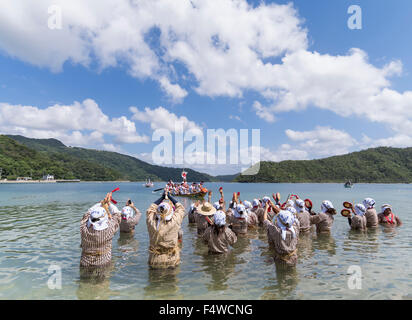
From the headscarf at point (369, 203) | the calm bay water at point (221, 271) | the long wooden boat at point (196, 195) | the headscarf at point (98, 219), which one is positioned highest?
the headscarf at point (98, 219)

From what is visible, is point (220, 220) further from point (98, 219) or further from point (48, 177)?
point (48, 177)

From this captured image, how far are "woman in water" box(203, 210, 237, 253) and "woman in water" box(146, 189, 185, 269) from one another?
1.72 metres

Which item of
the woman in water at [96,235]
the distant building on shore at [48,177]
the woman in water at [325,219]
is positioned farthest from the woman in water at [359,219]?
the distant building on shore at [48,177]

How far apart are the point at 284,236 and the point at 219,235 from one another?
2.54m

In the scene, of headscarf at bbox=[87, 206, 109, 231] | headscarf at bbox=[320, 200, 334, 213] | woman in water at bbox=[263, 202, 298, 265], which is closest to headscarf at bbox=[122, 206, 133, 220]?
headscarf at bbox=[87, 206, 109, 231]

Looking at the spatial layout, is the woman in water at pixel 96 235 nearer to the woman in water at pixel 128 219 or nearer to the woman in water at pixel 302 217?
the woman in water at pixel 128 219

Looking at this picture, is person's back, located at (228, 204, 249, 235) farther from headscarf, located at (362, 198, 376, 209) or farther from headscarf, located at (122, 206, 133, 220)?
headscarf, located at (362, 198, 376, 209)

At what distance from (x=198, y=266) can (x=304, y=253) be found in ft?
15.9

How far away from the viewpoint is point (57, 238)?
41.4ft

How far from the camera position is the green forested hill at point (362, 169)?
161 m

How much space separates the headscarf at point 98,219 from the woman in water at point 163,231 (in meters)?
1.23

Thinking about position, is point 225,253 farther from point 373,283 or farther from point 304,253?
point 373,283

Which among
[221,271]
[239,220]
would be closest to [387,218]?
[239,220]
